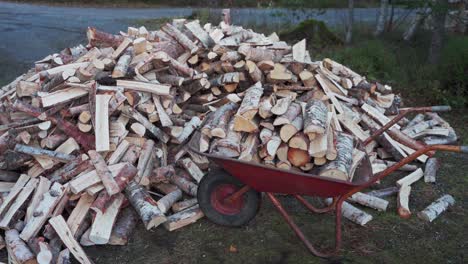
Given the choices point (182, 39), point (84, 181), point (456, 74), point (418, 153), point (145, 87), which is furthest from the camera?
point (456, 74)

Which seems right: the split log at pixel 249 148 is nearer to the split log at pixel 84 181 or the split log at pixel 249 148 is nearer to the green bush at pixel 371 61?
the split log at pixel 84 181

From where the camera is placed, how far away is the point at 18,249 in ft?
11.3

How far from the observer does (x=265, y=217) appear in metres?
4.14

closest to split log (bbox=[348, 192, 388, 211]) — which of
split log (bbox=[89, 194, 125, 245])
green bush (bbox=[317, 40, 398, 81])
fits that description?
split log (bbox=[89, 194, 125, 245])

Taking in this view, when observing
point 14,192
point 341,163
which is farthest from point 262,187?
point 14,192

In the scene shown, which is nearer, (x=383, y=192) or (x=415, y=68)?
(x=383, y=192)

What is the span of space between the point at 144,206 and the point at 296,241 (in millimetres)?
1310

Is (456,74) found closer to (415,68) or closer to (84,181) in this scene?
(415,68)

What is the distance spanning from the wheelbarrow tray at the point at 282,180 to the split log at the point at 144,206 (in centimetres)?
74

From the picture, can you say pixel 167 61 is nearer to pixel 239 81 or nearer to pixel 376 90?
pixel 239 81

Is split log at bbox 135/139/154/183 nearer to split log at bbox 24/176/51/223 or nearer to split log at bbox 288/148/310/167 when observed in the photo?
split log at bbox 24/176/51/223

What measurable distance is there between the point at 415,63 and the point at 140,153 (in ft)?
19.1

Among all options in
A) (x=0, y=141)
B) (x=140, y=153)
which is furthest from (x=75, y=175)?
(x=0, y=141)

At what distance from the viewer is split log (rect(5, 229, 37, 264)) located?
3.37m
